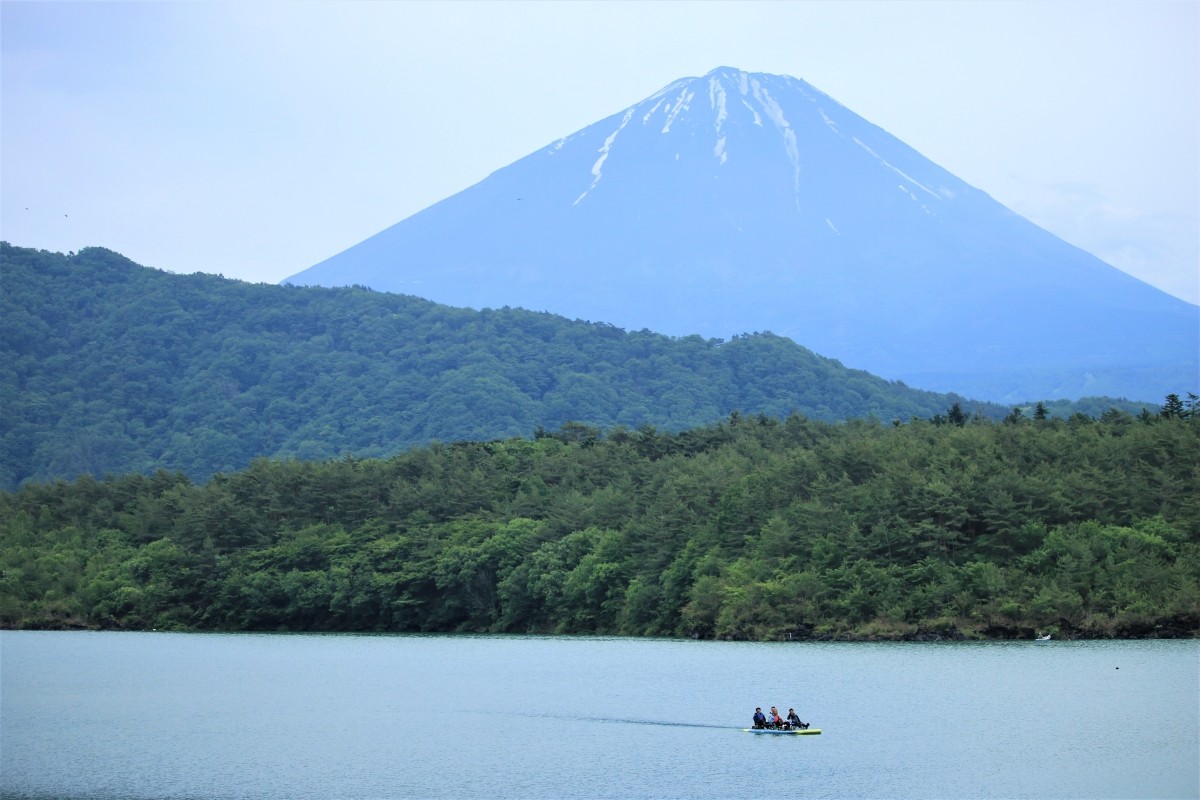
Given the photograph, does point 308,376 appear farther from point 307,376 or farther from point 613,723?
point 613,723

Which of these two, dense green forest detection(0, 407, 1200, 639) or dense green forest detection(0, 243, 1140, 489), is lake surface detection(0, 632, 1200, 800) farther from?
dense green forest detection(0, 243, 1140, 489)

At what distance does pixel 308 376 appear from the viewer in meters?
134

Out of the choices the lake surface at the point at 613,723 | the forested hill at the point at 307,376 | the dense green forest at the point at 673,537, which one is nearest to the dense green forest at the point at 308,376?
the forested hill at the point at 307,376

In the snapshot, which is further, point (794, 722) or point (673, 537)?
point (673, 537)

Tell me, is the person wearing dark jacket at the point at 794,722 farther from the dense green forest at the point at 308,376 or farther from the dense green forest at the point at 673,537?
the dense green forest at the point at 308,376

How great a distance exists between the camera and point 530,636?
56.3 m

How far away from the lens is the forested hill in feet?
392

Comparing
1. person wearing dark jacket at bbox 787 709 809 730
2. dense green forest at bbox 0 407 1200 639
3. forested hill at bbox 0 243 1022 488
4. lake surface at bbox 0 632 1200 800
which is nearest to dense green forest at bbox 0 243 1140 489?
forested hill at bbox 0 243 1022 488

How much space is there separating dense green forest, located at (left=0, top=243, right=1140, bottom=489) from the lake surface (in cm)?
7171

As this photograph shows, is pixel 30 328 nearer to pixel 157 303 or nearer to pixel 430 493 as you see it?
pixel 157 303

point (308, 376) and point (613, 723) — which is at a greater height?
point (308, 376)

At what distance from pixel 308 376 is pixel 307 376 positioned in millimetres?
91

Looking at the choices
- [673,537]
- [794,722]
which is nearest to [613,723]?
[794,722]

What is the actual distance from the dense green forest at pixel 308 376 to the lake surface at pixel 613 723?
71.7 m
